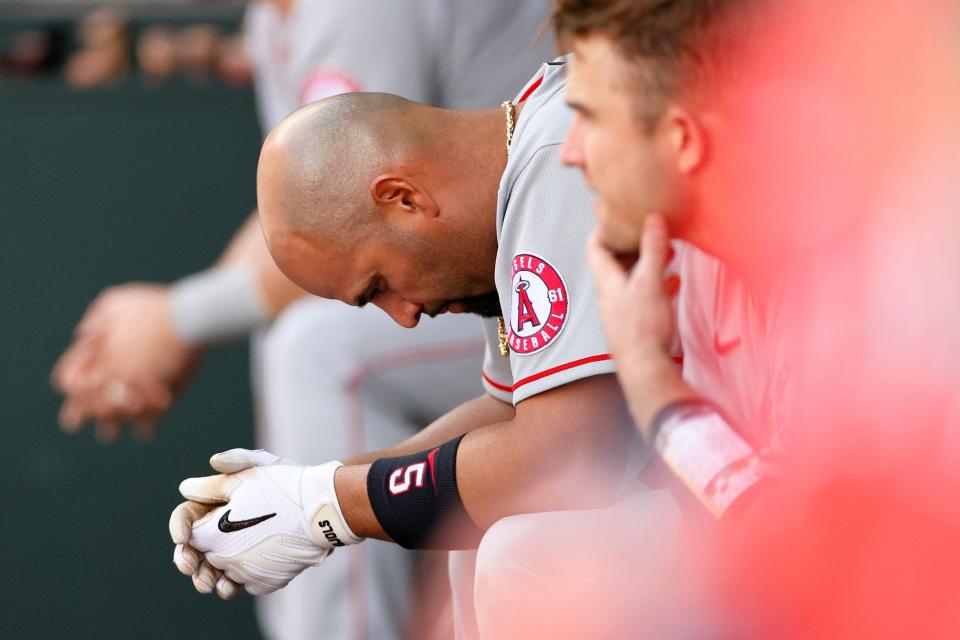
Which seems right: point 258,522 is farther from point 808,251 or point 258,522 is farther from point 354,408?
point 354,408

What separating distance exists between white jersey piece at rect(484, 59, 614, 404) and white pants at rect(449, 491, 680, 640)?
3.9 inches

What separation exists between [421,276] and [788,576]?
370mm

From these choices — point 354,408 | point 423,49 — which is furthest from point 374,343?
point 423,49

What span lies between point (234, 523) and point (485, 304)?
0.84 ft

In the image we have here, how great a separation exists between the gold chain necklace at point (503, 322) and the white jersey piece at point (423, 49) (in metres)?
0.56

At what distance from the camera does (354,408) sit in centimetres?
157

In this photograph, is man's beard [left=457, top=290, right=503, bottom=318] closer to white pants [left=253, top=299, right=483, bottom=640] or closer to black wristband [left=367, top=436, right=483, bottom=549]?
black wristband [left=367, top=436, right=483, bottom=549]

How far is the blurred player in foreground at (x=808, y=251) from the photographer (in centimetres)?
67

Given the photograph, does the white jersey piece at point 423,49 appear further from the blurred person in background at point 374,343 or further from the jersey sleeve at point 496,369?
the jersey sleeve at point 496,369

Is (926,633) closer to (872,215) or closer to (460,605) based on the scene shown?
(872,215)

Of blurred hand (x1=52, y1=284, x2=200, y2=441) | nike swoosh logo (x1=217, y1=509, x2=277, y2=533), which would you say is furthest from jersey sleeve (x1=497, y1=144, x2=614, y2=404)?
blurred hand (x1=52, y1=284, x2=200, y2=441)

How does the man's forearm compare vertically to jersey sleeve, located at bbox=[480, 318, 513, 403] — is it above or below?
below

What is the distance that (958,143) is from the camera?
675mm

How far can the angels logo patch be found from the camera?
902mm
